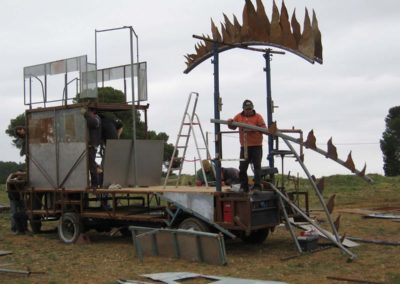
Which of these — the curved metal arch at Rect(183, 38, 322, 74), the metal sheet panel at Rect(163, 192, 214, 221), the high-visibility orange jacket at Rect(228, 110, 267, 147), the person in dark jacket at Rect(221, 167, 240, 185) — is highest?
the curved metal arch at Rect(183, 38, 322, 74)

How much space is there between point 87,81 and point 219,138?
4241mm

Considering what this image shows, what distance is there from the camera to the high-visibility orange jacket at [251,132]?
10.2 metres

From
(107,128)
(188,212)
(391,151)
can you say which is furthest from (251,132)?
(391,151)

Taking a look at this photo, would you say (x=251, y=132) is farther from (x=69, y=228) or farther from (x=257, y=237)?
(x=69, y=228)

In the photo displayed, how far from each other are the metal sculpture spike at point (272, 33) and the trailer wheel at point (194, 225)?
3024 millimetres

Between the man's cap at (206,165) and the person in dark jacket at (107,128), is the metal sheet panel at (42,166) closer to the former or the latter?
the person in dark jacket at (107,128)

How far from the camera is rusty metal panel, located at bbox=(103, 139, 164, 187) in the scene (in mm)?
12719

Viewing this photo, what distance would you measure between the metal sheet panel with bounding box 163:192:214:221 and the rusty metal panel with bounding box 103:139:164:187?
2453 millimetres

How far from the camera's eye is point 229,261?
32.4 ft

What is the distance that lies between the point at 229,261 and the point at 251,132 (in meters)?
2.18

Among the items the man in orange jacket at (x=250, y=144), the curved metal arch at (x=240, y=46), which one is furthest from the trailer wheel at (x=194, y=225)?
the curved metal arch at (x=240, y=46)

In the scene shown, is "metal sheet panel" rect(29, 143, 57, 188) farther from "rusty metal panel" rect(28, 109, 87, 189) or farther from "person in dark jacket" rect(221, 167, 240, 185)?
"person in dark jacket" rect(221, 167, 240, 185)

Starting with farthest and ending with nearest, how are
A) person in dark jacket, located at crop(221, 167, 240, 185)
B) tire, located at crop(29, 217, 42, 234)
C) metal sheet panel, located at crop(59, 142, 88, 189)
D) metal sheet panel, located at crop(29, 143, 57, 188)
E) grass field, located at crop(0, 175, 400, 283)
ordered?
tire, located at crop(29, 217, 42, 234), metal sheet panel, located at crop(29, 143, 57, 188), metal sheet panel, located at crop(59, 142, 88, 189), person in dark jacket, located at crop(221, 167, 240, 185), grass field, located at crop(0, 175, 400, 283)

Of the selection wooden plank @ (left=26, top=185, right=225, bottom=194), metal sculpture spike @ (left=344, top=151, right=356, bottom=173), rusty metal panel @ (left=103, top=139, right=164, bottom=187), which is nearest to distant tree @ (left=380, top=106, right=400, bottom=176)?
rusty metal panel @ (left=103, top=139, right=164, bottom=187)
